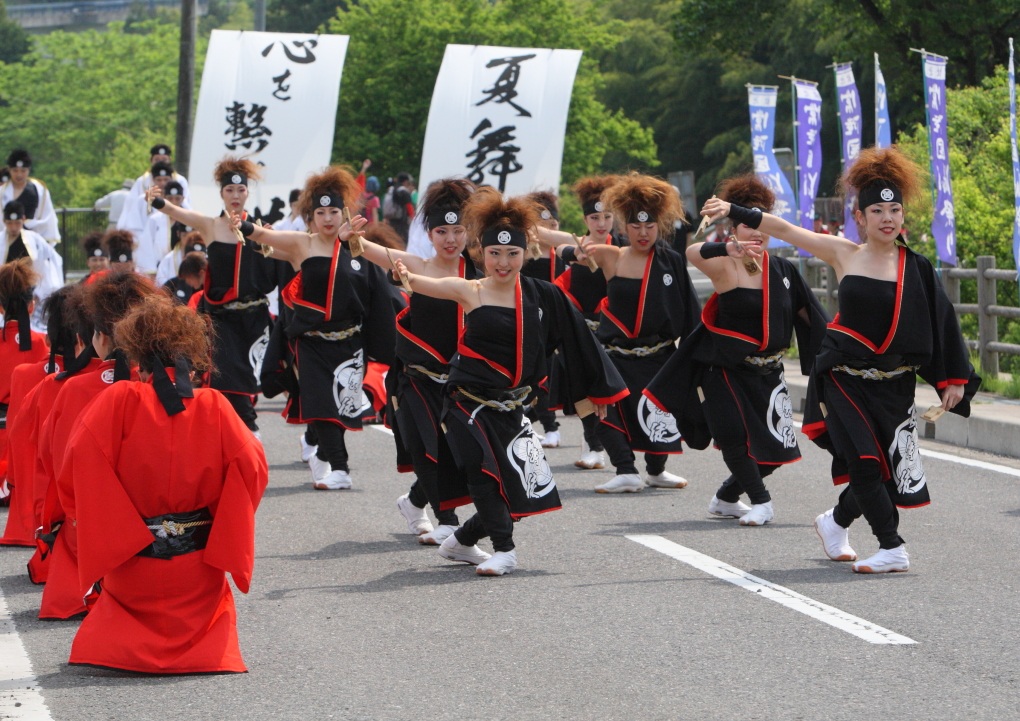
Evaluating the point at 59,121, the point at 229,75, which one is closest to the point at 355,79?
the point at 229,75

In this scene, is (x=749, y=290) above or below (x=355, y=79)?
below

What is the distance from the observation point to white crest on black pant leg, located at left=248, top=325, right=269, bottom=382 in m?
11.8

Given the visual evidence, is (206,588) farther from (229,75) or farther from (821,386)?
(229,75)

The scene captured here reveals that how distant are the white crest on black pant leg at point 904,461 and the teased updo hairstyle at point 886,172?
1.06 metres

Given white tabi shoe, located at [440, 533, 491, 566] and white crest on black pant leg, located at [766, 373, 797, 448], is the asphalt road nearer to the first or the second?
white tabi shoe, located at [440, 533, 491, 566]

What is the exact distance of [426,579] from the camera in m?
7.48

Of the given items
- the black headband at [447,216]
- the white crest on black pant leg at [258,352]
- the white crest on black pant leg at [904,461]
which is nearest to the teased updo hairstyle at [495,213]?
the black headband at [447,216]

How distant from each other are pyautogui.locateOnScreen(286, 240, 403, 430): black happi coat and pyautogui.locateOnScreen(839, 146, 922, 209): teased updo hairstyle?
146 inches

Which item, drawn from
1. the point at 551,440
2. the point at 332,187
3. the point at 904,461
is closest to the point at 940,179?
the point at 551,440

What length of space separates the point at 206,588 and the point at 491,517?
209 centimetres

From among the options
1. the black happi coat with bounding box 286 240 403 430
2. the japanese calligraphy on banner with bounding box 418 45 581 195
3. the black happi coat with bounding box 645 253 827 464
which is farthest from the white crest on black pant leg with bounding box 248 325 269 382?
the japanese calligraphy on banner with bounding box 418 45 581 195

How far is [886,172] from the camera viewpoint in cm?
733

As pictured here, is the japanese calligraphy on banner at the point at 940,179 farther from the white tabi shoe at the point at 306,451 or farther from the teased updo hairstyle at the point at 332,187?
the teased updo hairstyle at the point at 332,187

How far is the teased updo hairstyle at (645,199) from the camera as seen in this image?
9.52m
